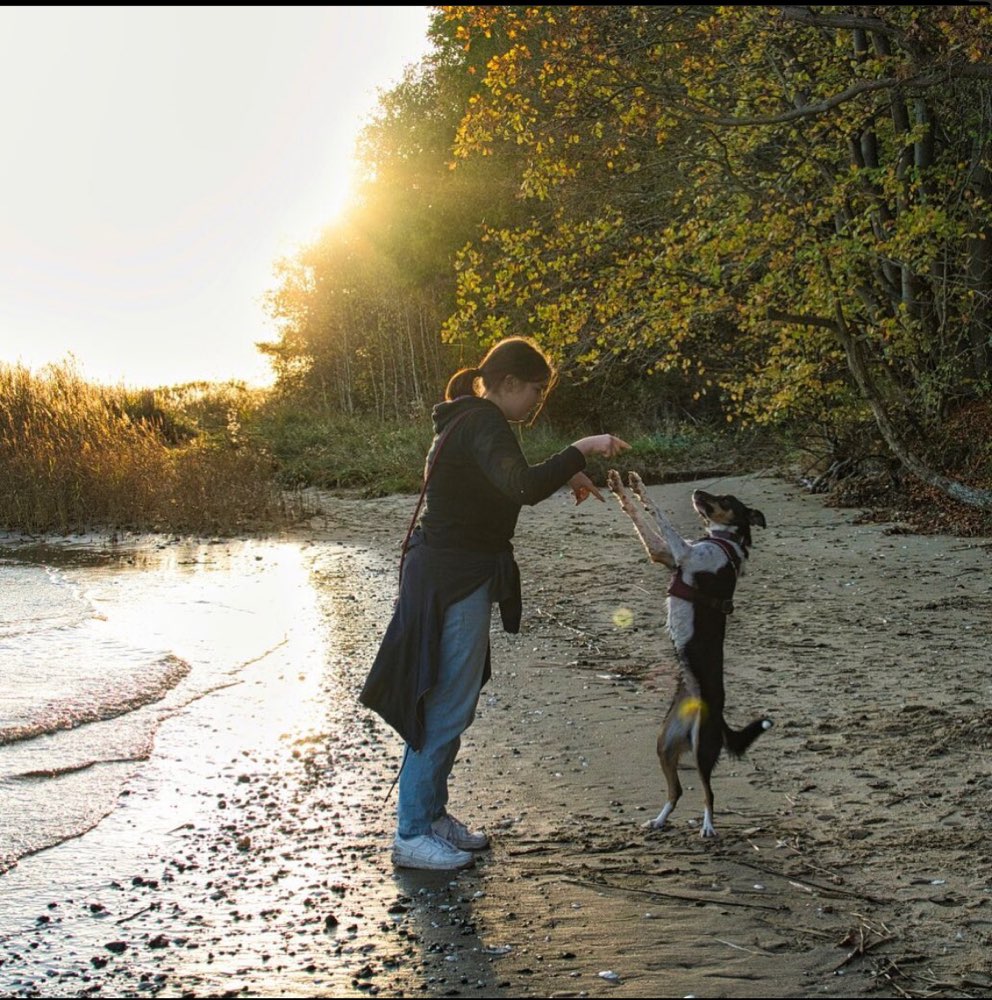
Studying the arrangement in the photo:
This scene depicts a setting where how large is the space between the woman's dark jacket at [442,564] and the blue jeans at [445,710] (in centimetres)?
5

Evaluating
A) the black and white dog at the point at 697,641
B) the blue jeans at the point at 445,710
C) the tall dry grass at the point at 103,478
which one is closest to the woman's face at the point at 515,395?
the black and white dog at the point at 697,641

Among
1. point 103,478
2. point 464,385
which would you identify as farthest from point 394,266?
point 464,385

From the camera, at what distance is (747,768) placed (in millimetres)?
6215

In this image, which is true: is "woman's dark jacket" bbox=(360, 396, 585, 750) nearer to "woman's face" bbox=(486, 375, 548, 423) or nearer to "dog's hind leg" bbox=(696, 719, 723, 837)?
"woman's face" bbox=(486, 375, 548, 423)

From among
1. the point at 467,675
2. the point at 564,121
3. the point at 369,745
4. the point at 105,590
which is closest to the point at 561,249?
the point at 564,121

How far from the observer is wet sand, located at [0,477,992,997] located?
13.4 feet

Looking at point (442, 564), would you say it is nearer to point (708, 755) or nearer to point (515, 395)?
point (515, 395)

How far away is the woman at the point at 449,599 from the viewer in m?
4.94

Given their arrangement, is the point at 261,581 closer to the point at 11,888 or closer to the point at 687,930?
the point at 11,888

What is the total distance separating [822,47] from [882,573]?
6.72m

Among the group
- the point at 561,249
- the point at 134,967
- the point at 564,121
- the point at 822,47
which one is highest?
the point at 822,47

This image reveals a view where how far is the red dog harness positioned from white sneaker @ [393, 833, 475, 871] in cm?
138

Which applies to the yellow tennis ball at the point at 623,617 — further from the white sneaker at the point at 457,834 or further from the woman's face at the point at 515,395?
the woman's face at the point at 515,395

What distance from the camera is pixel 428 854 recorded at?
16.3ft
